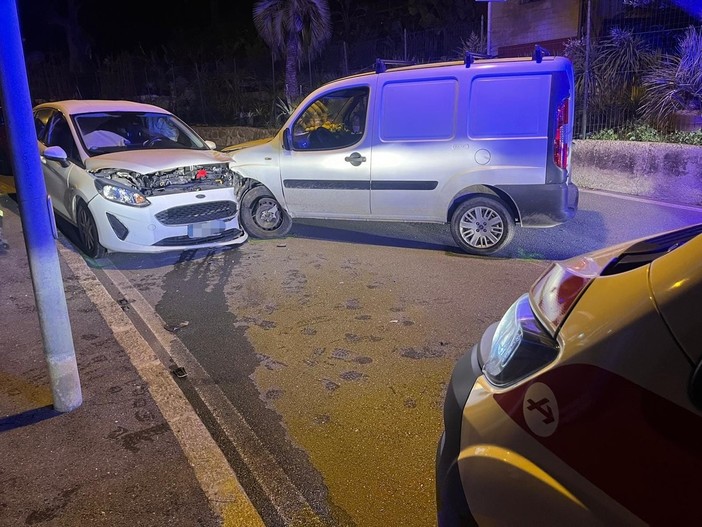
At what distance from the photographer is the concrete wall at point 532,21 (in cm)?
1451

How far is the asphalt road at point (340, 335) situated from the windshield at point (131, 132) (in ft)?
4.52

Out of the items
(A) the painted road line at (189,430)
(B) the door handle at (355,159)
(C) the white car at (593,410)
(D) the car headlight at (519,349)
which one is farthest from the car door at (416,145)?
(C) the white car at (593,410)

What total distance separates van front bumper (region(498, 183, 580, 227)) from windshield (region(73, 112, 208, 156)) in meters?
4.01

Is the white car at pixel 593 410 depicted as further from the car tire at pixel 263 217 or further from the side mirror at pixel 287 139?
the car tire at pixel 263 217

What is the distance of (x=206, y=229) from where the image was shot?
645cm

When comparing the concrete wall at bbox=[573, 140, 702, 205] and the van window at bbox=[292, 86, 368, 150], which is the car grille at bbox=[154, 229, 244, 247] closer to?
the van window at bbox=[292, 86, 368, 150]

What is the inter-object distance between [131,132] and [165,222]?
199 centimetres

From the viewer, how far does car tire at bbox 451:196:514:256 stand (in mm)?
6406

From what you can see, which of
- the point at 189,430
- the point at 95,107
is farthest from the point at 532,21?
the point at 189,430

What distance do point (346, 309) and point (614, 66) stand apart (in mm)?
8382

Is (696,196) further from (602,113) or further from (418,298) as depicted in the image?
(418,298)

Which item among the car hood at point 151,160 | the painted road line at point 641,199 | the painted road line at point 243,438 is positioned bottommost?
the painted road line at point 243,438

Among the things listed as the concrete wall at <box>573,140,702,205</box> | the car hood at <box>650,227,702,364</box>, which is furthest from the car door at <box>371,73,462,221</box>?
the car hood at <box>650,227,702,364</box>

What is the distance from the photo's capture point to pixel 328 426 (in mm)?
3414
